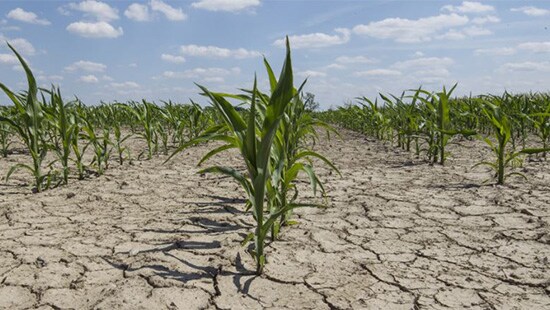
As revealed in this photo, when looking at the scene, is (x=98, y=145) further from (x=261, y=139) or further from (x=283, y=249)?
(x=261, y=139)

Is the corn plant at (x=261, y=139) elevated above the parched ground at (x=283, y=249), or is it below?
above

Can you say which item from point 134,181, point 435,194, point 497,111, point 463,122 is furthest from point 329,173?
point 463,122

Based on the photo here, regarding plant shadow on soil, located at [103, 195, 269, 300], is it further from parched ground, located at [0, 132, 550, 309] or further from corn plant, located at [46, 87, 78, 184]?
corn plant, located at [46, 87, 78, 184]

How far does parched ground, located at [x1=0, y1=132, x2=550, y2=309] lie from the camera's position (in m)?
1.41

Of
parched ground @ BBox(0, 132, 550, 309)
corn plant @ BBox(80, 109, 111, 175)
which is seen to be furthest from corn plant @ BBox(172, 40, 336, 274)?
corn plant @ BBox(80, 109, 111, 175)

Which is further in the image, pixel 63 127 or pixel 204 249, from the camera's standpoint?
pixel 63 127

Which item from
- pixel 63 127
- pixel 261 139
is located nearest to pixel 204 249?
pixel 261 139

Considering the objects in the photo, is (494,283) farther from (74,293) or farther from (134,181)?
(134,181)

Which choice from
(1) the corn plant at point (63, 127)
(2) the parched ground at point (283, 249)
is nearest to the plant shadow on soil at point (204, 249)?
(2) the parched ground at point (283, 249)

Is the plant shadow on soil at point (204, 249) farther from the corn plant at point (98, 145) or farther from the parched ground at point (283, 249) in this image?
the corn plant at point (98, 145)

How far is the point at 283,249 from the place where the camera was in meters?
1.79

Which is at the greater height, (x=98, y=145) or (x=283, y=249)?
(x=98, y=145)

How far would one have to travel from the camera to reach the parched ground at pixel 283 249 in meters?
1.41

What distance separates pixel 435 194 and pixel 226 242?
1516mm
